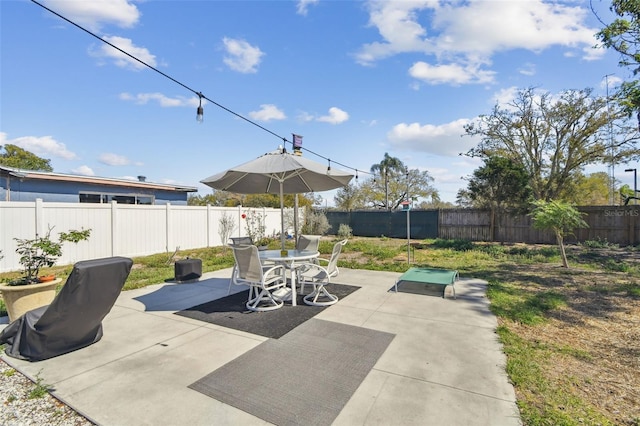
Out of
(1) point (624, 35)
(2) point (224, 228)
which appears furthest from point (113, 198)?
(1) point (624, 35)

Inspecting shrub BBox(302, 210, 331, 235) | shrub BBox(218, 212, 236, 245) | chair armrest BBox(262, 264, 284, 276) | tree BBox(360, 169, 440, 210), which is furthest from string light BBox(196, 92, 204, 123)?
tree BBox(360, 169, 440, 210)

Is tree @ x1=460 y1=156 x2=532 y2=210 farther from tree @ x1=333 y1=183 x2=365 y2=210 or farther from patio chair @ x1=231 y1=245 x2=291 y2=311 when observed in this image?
tree @ x1=333 y1=183 x2=365 y2=210

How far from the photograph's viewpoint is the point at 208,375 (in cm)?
255

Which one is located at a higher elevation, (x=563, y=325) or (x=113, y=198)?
(x=113, y=198)

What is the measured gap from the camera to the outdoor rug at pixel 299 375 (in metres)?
2.10

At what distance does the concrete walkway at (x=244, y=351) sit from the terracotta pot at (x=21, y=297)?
0.88m

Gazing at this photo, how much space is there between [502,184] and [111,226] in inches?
576

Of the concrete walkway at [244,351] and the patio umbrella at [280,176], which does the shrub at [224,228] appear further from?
the concrete walkway at [244,351]

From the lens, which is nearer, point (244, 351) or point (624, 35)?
point (244, 351)

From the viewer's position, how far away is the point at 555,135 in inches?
588

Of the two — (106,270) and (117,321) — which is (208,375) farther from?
(117,321)

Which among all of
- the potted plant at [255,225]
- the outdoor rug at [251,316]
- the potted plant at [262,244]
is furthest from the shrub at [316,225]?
the outdoor rug at [251,316]

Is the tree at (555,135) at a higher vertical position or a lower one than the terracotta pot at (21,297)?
higher

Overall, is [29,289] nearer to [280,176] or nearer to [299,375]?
[299,375]
